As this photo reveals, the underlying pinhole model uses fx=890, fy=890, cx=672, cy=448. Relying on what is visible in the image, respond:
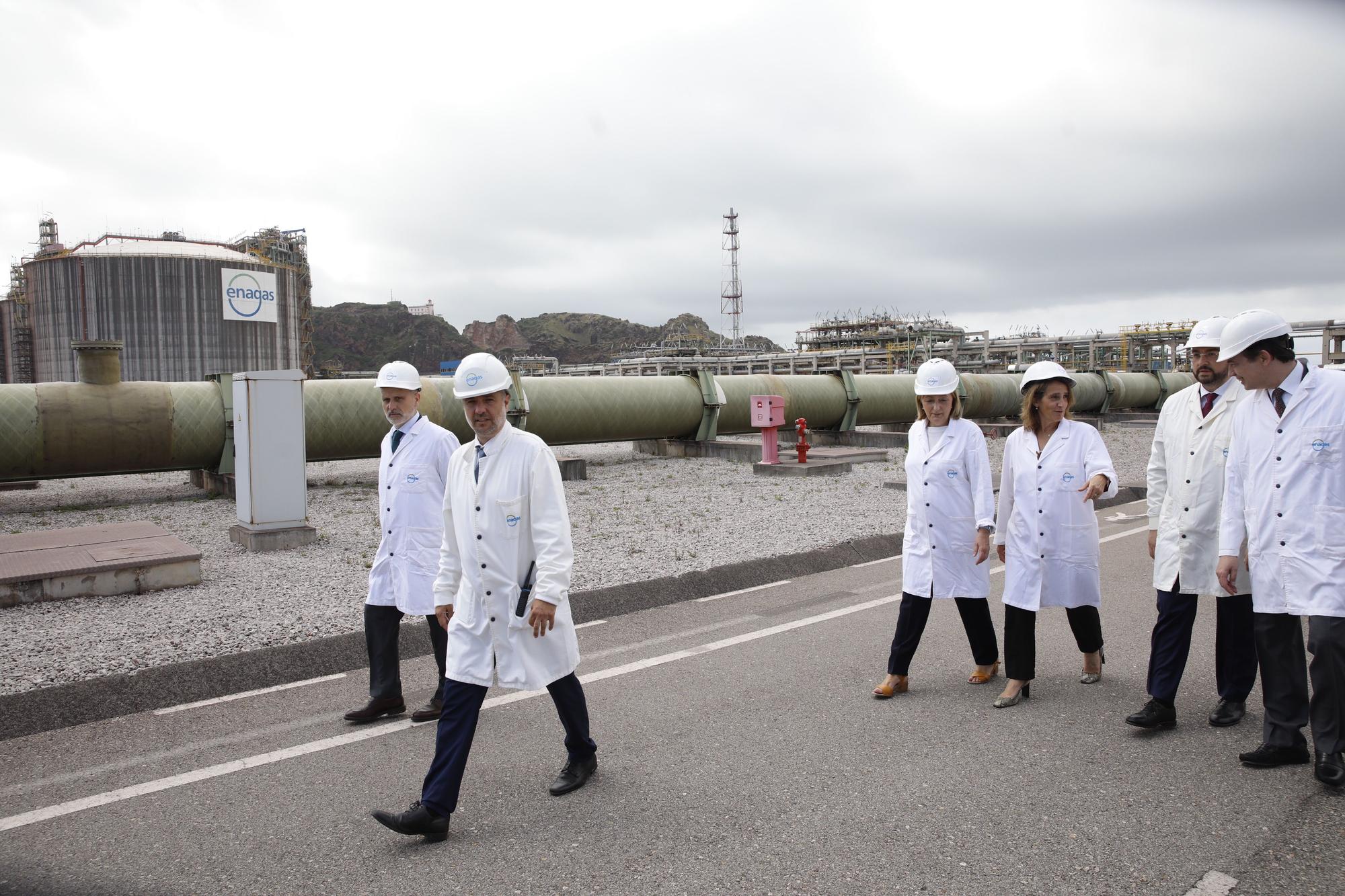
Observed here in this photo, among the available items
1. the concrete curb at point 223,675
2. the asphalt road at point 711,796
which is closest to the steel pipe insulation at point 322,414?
the concrete curb at point 223,675

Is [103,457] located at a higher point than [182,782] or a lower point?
higher

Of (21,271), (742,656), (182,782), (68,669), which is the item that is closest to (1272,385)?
(742,656)

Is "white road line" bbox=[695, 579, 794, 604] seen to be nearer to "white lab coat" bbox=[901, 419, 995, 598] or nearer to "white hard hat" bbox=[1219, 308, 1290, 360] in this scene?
"white lab coat" bbox=[901, 419, 995, 598]

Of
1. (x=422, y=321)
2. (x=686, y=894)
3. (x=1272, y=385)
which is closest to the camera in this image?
(x=686, y=894)

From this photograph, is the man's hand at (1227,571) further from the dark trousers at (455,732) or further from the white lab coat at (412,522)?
the white lab coat at (412,522)

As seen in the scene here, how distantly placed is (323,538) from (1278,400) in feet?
27.7

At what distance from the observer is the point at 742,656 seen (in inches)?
210

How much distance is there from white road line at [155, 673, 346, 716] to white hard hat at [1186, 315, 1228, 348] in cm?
486

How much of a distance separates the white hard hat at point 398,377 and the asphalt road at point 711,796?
166cm

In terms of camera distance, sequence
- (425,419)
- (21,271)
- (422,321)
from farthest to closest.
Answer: (422,321), (21,271), (425,419)

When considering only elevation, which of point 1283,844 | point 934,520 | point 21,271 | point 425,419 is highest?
point 21,271

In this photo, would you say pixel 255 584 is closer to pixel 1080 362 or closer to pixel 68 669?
pixel 68 669

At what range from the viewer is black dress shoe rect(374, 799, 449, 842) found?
3.07 m

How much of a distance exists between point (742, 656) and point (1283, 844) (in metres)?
2.86
